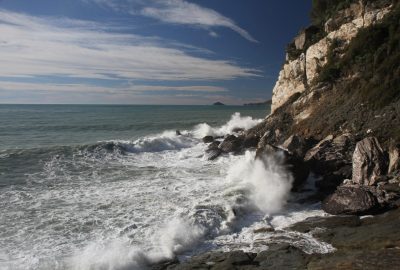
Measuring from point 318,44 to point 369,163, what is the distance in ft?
61.3

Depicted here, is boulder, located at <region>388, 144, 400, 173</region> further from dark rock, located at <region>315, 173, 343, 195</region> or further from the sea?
the sea

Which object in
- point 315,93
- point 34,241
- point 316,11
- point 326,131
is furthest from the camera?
point 316,11

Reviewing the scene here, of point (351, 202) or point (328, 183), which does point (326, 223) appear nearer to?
point (351, 202)

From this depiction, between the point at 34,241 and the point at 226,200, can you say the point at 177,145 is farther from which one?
the point at 34,241

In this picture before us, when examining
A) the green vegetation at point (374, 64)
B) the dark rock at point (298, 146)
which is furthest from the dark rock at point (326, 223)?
the green vegetation at point (374, 64)

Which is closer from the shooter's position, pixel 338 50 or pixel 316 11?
pixel 338 50

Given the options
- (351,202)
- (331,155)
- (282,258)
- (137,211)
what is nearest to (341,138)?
(331,155)

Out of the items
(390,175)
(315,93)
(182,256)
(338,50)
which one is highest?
(338,50)

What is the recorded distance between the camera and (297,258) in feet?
37.4

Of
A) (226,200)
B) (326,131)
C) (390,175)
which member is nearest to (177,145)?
(326,131)

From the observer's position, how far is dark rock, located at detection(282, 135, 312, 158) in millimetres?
23091

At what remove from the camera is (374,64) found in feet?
83.7

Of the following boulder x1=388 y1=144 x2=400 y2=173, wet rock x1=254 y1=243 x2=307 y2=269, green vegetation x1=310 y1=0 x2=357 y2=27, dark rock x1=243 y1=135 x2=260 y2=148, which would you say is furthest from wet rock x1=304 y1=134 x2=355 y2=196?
green vegetation x1=310 y1=0 x2=357 y2=27

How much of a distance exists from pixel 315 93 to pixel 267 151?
445 inches
